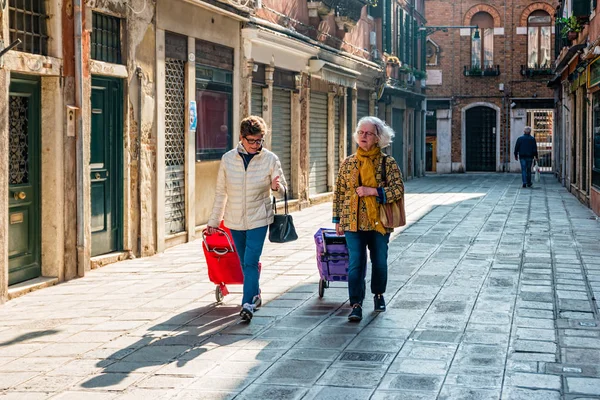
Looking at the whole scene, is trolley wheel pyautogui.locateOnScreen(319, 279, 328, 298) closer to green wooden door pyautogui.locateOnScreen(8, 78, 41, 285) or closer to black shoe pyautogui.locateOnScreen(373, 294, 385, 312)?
black shoe pyautogui.locateOnScreen(373, 294, 385, 312)

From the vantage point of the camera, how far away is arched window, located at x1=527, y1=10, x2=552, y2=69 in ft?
131

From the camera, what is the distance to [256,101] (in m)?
18.1

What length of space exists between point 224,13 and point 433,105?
2614cm

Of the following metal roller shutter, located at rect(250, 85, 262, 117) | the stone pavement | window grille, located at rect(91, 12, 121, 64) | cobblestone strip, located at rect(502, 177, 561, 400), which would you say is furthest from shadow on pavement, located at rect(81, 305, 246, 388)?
metal roller shutter, located at rect(250, 85, 262, 117)

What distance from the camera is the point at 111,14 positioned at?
467 inches

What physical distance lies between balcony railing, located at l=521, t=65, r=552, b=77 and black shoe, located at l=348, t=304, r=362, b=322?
1324 inches

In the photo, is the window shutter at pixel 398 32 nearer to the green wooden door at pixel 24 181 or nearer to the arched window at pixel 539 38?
the arched window at pixel 539 38

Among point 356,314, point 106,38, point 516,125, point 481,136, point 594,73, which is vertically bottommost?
point 356,314

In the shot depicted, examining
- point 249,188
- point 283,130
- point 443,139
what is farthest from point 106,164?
point 443,139

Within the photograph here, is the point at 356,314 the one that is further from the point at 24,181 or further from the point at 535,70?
the point at 535,70

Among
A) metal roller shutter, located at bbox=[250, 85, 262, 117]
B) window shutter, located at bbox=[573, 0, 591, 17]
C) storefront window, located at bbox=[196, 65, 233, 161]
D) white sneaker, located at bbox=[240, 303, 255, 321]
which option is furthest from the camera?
window shutter, located at bbox=[573, 0, 591, 17]

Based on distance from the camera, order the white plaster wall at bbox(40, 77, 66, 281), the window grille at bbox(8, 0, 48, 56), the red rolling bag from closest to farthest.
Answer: the red rolling bag → the window grille at bbox(8, 0, 48, 56) → the white plaster wall at bbox(40, 77, 66, 281)

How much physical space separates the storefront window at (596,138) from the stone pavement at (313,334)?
23.2ft

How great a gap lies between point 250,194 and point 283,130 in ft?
39.9
